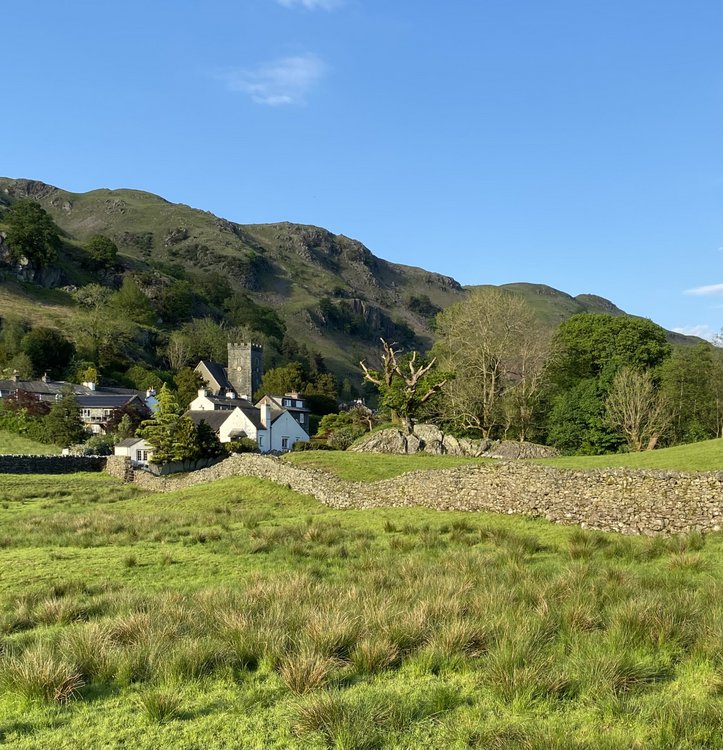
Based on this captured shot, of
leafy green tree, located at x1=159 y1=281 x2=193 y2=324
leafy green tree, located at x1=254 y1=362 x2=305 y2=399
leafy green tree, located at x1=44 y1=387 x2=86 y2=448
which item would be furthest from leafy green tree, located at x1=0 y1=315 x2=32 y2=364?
leafy green tree, located at x1=159 y1=281 x2=193 y2=324

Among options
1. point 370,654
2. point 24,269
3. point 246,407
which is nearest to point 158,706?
A: point 370,654

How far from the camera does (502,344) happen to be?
45375 millimetres

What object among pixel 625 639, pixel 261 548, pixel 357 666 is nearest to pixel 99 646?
pixel 357 666

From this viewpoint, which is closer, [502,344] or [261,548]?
[261,548]

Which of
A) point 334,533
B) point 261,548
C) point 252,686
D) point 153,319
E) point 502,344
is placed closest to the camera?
point 252,686

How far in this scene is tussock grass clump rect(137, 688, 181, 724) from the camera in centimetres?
540

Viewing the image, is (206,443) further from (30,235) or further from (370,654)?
(30,235)

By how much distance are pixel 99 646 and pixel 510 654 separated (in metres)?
4.58

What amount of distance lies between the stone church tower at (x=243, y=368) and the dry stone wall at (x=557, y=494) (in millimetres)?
79785

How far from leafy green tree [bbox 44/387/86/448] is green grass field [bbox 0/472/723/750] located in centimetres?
5149

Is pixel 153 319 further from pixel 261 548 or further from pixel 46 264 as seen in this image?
pixel 261 548

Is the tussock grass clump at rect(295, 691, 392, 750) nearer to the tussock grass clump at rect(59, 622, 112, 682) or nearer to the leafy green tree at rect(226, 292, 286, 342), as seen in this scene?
the tussock grass clump at rect(59, 622, 112, 682)

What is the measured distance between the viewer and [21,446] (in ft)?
190

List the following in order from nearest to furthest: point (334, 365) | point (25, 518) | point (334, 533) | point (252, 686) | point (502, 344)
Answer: point (252, 686), point (334, 533), point (25, 518), point (502, 344), point (334, 365)
